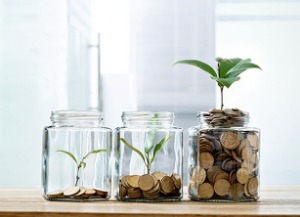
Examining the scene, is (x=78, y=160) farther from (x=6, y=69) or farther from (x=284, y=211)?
(x=6, y=69)

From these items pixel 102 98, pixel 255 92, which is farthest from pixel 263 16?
pixel 102 98

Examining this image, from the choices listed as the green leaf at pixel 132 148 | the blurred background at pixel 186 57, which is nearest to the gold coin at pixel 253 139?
the green leaf at pixel 132 148

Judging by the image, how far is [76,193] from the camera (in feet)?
3.53

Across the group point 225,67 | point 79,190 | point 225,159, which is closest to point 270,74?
point 225,67

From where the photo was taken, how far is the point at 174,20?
2.04 meters

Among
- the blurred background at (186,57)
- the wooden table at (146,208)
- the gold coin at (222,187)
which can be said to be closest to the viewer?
the wooden table at (146,208)

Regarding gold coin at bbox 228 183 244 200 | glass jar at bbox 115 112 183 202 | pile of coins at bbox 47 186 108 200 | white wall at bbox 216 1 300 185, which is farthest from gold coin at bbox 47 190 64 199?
white wall at bbox 216 1 300 185

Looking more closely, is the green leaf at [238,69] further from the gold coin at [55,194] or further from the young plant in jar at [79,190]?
the gold coin at [55,194]

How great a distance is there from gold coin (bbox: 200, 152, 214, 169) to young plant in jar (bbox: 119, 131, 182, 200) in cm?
6

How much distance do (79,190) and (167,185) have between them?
164 mm

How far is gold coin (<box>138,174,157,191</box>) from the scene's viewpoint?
3.51 ft

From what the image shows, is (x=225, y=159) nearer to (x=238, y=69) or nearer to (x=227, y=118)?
(x=227, y=118)

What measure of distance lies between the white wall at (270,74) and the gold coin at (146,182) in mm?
992

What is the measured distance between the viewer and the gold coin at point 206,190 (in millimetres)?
1071
